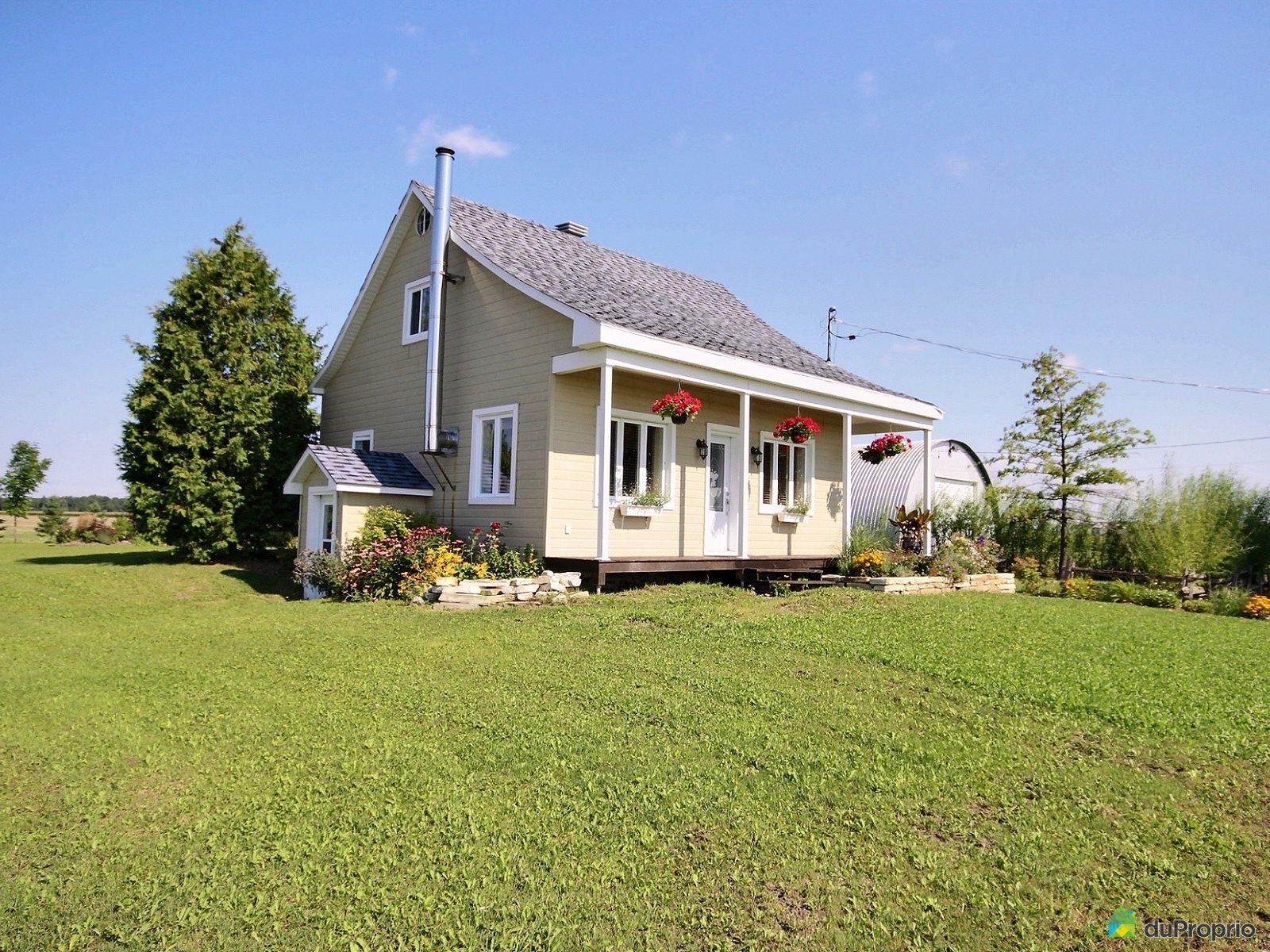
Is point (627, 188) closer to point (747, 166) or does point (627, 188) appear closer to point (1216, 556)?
point (747, 166)

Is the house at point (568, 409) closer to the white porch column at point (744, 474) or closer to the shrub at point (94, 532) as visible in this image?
the white porch column at point (744, 474)

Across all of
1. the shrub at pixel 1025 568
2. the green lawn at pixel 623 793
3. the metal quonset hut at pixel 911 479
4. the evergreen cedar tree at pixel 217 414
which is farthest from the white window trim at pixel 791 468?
the evergreen cedar tree at pixel 217 414

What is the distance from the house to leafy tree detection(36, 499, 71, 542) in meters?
18.8

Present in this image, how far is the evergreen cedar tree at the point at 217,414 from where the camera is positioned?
51.9 ft

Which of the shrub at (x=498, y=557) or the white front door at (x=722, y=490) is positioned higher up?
the white front door at (x=722, y=490)

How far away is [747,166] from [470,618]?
10.3m

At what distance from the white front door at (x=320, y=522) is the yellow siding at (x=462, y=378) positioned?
6.01 feet

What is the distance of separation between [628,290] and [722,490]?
14.3 ft

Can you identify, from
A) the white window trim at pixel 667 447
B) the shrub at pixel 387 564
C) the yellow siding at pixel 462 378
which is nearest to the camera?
the shrub at pixel 387 564

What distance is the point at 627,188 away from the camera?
15211mm

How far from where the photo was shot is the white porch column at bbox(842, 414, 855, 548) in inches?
648

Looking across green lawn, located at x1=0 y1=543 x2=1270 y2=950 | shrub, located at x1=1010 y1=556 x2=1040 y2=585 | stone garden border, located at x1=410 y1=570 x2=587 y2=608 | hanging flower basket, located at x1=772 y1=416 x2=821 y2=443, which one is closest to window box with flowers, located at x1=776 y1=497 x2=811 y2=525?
hanging flower basket, located at x1=772 y1=416 x2=821 y2=443

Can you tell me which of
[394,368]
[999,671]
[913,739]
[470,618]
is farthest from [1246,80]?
[394,368]

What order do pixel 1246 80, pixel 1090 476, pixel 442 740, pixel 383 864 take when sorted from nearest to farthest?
pixel 383 864 → pixel 442 740 → pixel 1246 80 → pixel 1090 476
